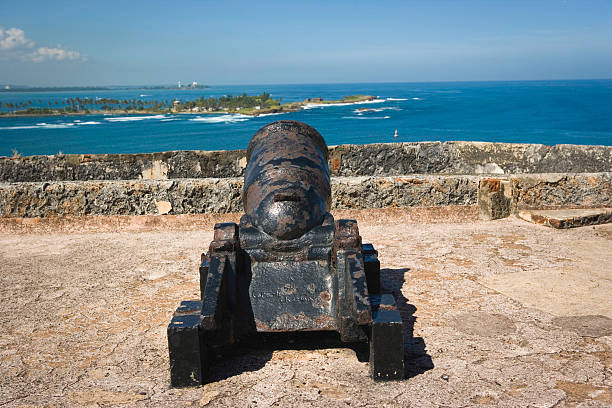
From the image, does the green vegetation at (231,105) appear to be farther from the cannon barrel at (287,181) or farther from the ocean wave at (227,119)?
the cannon barrel at (287,181)

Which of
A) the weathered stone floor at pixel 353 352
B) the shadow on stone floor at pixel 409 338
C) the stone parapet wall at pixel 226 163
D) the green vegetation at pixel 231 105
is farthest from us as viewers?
the green vegetation at pixel 231 105

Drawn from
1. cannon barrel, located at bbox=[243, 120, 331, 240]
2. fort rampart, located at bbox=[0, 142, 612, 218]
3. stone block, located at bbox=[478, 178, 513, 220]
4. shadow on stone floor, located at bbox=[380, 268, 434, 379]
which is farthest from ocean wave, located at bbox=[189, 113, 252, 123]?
cannon barrel, located at bbox=[243, 120, 331, 240]

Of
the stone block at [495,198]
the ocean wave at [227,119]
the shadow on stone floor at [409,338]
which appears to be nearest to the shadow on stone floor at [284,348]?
the shadow on stone floor at [409,338]

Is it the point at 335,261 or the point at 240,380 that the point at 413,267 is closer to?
the point at 335,261

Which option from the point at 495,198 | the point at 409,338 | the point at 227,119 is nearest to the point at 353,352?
the point at 409,338

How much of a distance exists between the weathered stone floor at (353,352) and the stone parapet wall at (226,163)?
1.86 m

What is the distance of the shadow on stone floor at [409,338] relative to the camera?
2.69 metres

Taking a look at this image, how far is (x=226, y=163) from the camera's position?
748cm

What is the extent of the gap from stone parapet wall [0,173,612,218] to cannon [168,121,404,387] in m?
2.94

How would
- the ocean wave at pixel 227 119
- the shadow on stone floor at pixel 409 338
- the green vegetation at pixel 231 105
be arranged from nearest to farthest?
the shadow on stone floor at pixel 409 338 → the ocean wave at pixel 227 119 → the green vegetation at pixel 231 105

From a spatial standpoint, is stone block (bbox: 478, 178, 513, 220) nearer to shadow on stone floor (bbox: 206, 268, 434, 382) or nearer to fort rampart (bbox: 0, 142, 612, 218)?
fort rampart (bbox: 0, 142, 612, 218)

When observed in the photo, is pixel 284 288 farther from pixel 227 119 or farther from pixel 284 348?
pixel 227 119

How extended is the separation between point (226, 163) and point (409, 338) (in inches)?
194

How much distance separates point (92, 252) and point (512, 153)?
587 centimetres
